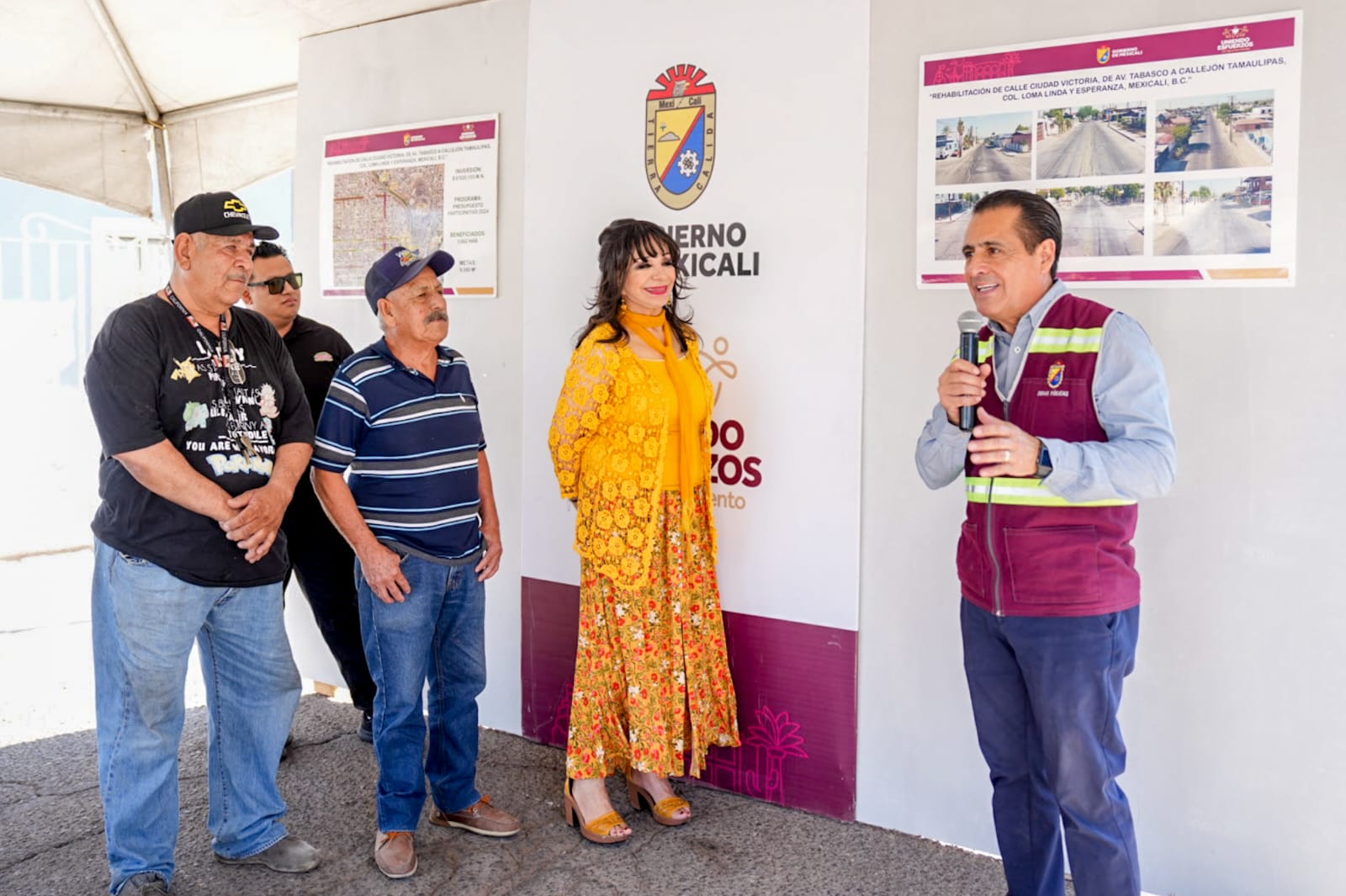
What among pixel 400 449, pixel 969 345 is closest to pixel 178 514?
pixel 400 449

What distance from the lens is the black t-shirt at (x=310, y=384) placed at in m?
3.75

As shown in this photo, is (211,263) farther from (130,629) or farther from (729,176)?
(729,176)

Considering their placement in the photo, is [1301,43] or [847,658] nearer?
[1301,43]

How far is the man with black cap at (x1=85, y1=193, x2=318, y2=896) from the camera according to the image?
8.64 ft

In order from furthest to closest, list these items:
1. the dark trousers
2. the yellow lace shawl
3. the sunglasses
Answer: the dark trousers → the sunglasses → the yellow lace shawl

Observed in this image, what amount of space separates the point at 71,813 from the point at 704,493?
7.81ft

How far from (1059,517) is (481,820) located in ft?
6.82

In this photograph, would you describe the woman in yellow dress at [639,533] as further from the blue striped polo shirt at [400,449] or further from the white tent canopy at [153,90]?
the white tent canopy at [153,90]

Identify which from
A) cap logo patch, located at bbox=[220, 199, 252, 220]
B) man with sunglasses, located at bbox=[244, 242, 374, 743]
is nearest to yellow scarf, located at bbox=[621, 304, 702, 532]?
cap logo patch, located at bbox=[220, 199, 252, 220]

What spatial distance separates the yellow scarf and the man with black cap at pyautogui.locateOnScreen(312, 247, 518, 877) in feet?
1.84

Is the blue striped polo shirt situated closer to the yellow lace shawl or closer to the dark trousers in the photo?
the yellow lace shawl

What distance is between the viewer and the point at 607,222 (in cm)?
375

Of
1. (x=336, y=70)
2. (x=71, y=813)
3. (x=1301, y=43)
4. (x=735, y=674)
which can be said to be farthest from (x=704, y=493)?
(x=336, y=70)

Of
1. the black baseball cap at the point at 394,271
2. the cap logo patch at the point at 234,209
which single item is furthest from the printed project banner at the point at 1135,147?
the cap logo patch at the point at 234,209
